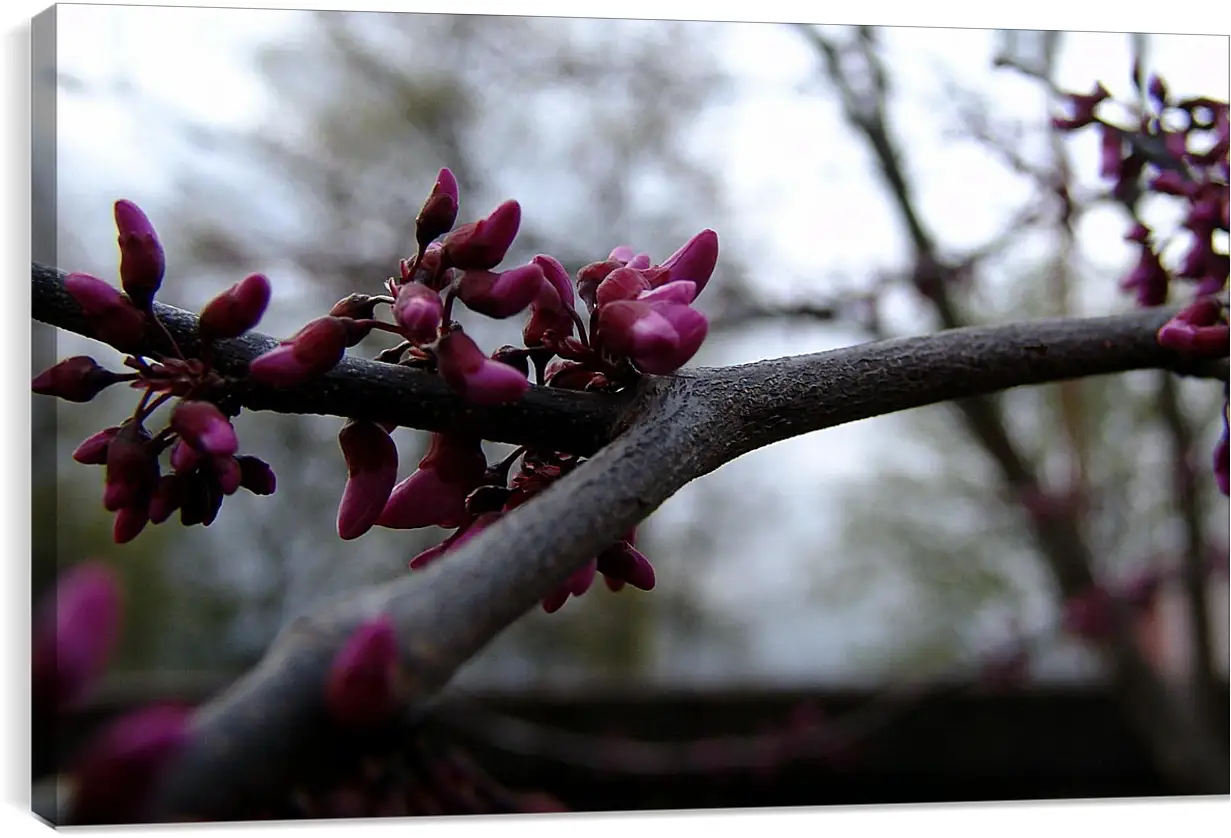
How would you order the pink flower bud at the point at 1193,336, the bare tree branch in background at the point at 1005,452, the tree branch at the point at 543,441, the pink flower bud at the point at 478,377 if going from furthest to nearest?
the bare tree branch in background at the point at 1005,452
the pink flower bud at the point at 1193,336
the pink flower bud at the point at 478,377
the tree branch at the point at 543,441

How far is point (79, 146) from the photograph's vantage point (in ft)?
7.39

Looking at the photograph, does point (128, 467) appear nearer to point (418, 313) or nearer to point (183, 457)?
point (183, 457)

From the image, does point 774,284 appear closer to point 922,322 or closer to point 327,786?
point 922,322

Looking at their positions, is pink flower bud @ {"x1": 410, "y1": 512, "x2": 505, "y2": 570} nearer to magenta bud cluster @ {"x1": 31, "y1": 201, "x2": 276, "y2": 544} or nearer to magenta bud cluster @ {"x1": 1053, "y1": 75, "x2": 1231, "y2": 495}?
magenta bud cluster @ {"x1": 31, "y1": 201, "x2": 276, "y2": 544}

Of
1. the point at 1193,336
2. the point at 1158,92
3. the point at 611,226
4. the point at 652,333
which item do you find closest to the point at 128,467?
the point at 652,333

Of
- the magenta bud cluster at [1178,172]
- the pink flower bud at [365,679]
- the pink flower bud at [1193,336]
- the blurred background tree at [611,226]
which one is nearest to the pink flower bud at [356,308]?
the pink flower bud at [365,679]

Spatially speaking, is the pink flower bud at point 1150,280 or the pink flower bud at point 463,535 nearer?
the pink flower bud at point 463,535

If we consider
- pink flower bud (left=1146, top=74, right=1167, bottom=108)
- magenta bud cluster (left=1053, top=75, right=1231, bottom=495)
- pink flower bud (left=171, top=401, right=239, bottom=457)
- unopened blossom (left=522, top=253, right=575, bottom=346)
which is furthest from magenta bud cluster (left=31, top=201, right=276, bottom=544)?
pink flower bud (left=1146, top=74, right=1167, bottom=108)

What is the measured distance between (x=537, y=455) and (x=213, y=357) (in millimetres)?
149

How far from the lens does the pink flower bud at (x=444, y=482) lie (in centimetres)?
54

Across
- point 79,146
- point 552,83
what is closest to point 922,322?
point 552,83

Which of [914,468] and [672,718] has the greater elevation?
[914,468]

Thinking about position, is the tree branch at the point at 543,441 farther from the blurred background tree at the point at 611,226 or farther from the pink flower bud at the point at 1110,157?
the blurred background tree at the point at 611,226

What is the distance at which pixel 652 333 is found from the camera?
0.48m
